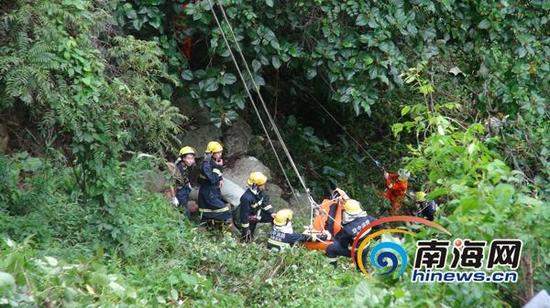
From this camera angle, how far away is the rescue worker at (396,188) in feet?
33.8

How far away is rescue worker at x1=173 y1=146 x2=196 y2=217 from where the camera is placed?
8594 mm

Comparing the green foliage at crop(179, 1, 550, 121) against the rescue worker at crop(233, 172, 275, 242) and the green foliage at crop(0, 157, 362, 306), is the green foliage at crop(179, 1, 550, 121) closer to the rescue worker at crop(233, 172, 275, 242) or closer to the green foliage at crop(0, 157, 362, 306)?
the rescue worker at crop(233, 172, 275, 242)

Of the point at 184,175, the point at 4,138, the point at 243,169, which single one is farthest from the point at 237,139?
the point at 4,138

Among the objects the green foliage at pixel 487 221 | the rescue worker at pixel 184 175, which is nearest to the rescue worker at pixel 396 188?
the rescue worker at pixel 184 175

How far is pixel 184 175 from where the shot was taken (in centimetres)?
873

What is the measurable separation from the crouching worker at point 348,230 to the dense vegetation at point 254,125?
0.54 meters

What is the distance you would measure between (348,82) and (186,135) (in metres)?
2.35

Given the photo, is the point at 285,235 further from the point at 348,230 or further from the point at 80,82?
the point at 80,82

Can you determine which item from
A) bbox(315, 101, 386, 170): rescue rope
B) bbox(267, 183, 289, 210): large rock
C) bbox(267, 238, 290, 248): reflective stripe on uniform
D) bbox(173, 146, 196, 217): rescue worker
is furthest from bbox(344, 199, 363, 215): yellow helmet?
bbox(315, 101, 386, 170): rescue rope

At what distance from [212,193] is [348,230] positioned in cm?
175

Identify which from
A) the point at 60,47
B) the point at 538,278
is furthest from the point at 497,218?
the point at 60,47

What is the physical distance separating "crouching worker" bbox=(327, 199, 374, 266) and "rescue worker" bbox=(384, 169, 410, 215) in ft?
8.27

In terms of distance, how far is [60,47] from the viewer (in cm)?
544

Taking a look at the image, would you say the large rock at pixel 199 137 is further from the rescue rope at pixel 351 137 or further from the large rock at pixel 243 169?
the rescue rope at pixel 351 137
